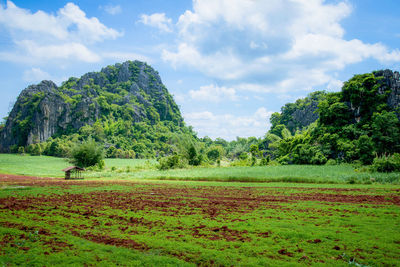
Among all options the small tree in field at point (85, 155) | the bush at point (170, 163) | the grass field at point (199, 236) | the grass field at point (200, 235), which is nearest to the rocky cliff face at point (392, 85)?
the bush at point (170, 163)

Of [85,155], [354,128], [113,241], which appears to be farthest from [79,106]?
[113,241]

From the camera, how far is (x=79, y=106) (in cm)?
12925

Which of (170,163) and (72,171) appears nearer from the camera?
(72,171)

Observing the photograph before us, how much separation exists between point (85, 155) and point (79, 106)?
76.8m

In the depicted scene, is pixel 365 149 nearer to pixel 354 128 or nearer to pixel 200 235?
pixel 354 128

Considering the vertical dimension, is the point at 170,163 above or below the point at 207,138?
below

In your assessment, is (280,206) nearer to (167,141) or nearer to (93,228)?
(93,228)

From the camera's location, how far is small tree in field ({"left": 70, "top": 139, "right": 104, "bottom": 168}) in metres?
62.6

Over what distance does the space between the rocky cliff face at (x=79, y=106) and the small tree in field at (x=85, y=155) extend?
225ft

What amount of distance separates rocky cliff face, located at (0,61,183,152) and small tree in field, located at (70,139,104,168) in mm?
68676

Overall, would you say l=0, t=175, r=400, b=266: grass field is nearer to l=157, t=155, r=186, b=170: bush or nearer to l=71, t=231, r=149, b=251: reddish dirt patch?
l=71, t=231, r=149, b=251: reddish dirt patch

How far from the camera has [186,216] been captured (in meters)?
11.4

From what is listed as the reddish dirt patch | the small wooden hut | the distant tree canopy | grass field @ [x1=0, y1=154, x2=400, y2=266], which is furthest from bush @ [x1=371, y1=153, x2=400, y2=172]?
the small wooden hut

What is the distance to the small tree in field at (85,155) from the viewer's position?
62.6 metres
